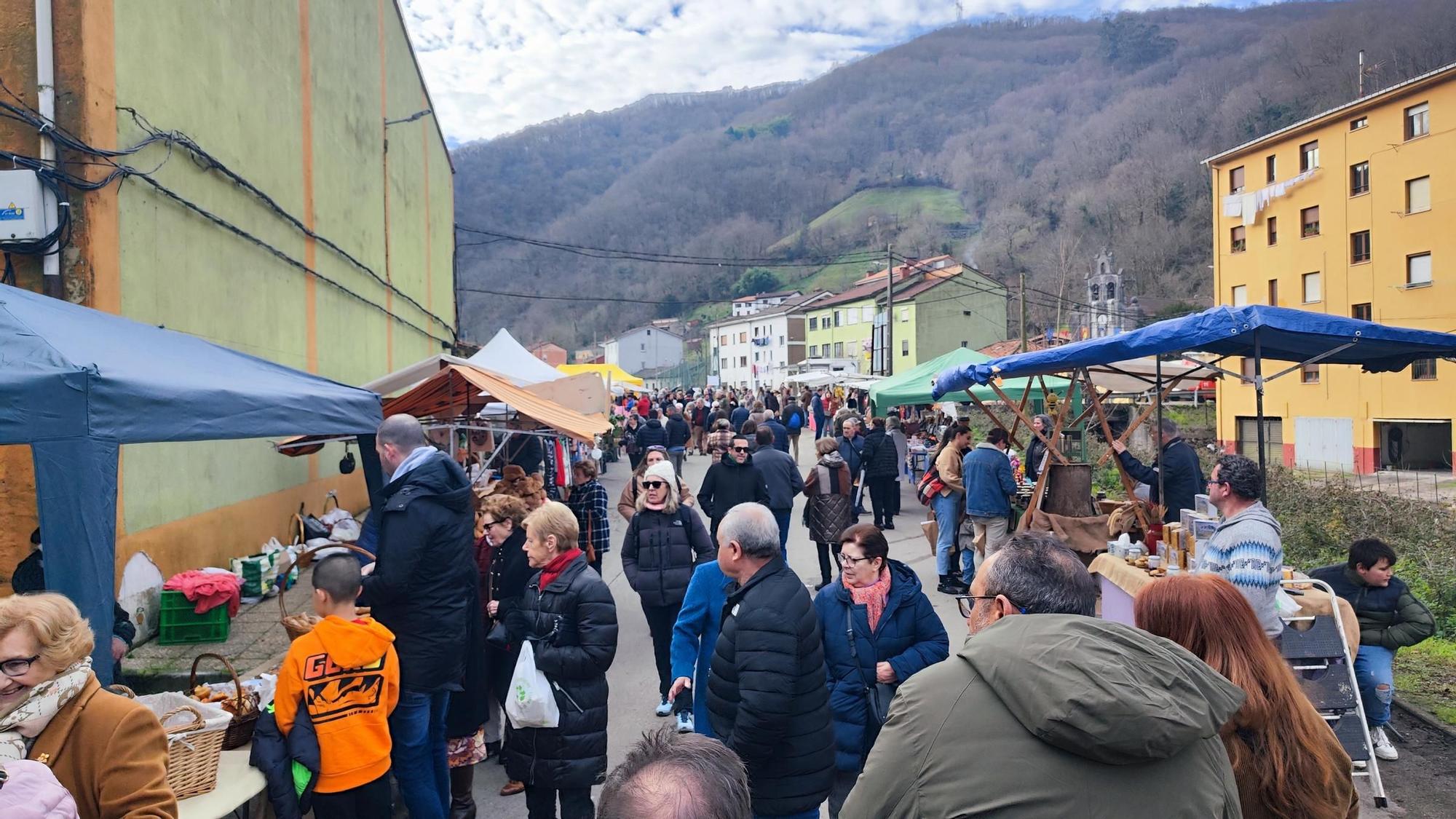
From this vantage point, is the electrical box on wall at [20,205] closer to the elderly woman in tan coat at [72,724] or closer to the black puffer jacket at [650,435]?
the elderly woman in tan coat at [72,724]

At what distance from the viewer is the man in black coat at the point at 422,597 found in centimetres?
405

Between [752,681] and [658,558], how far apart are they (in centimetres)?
273

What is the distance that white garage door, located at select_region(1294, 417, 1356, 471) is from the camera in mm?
28000

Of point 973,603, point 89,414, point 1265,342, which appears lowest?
point 973,603

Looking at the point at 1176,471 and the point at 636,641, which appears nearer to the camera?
the point at 636,641

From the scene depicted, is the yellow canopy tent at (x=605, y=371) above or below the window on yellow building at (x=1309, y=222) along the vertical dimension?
below

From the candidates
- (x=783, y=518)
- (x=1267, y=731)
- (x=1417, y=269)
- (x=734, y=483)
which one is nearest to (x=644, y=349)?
(x=1417, y=269)

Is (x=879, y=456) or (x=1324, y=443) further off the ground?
(x=879, y=456)

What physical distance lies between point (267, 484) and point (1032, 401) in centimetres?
1518

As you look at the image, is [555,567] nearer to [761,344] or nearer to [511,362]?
[511,362]

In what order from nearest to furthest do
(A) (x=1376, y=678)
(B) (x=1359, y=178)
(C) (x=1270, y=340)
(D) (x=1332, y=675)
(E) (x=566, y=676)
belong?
(E) (x=566, y=676)
(D) (x=1332, y=675)
(A) (x=1376, y=678)
(C) (x=1270, y=340)
(B) (x=1359, y=178)

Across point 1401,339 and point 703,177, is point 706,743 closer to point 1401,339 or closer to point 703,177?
point 1401,339

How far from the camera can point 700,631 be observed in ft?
13.6

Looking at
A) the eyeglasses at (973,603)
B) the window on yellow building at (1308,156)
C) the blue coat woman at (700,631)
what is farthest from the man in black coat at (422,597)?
the window on yellow building at (1308,156)
